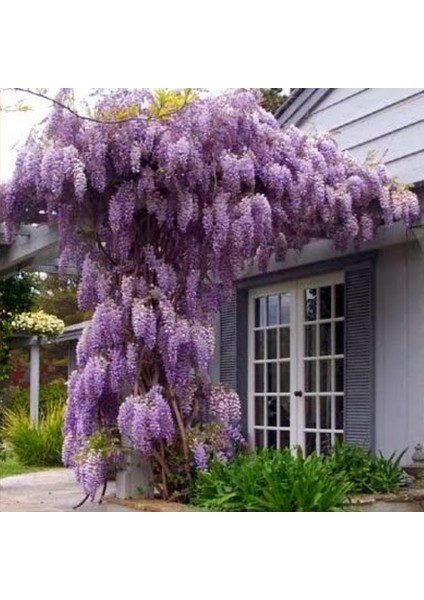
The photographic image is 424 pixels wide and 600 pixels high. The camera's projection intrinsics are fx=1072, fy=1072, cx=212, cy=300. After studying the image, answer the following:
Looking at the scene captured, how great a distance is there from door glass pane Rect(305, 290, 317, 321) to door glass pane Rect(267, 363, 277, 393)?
0.52 metres

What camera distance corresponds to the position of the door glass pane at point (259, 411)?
780 cm

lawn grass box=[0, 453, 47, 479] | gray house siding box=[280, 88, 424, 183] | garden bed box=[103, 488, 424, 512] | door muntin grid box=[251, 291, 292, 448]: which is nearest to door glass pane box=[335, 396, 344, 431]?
door muntin grid box=[251, 291, 292, 448]

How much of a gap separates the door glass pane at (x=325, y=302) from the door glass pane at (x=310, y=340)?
0.12 metres

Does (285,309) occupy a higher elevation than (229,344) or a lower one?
higher

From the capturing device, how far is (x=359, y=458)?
625 cm

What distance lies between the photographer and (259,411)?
785cm

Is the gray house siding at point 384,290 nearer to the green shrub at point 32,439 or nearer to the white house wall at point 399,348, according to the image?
the white house wall at point 399,348

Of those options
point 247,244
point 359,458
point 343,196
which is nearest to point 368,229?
point 343,196

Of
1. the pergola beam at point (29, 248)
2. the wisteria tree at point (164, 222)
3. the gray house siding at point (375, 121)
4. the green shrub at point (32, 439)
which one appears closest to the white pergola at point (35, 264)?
the pergola beam at point (29, 248)

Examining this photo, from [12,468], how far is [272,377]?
2278 mm

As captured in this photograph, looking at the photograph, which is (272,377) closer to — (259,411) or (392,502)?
(259,411)

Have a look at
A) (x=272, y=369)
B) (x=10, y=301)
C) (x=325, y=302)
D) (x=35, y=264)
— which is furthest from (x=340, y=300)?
(x=10, y=301)
